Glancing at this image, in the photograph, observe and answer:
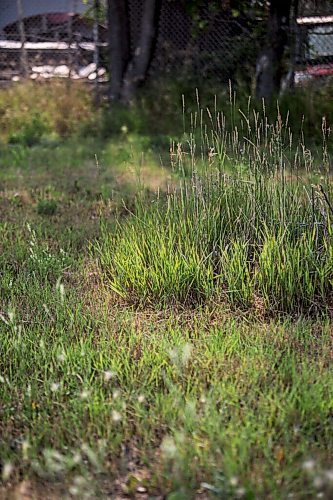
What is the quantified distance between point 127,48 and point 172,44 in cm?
70

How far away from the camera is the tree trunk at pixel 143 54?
1030 centimetres

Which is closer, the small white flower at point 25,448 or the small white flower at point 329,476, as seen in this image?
the small white flower at point 329,476

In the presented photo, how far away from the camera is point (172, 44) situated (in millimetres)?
10805

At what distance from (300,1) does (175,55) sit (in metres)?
2.02

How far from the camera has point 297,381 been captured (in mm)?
2908

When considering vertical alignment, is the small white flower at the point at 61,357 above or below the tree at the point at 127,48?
below

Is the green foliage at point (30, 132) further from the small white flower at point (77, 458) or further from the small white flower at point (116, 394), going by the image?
the small white flower at point (77, 458)

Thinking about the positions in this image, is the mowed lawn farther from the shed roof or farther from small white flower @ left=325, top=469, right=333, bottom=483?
the shed roof

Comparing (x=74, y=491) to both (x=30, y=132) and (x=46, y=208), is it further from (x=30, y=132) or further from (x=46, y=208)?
(x=30, y=132)

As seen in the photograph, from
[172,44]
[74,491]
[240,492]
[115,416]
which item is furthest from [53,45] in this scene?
[240,492]

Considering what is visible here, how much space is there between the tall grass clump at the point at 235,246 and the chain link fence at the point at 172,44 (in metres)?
5.53

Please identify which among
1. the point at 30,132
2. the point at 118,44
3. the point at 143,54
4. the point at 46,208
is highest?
the point at 118,44

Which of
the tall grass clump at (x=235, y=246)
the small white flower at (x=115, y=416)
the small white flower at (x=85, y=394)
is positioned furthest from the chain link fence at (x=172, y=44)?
the small white flower at (x=115, y=416)

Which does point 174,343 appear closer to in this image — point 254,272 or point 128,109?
point 254,272
